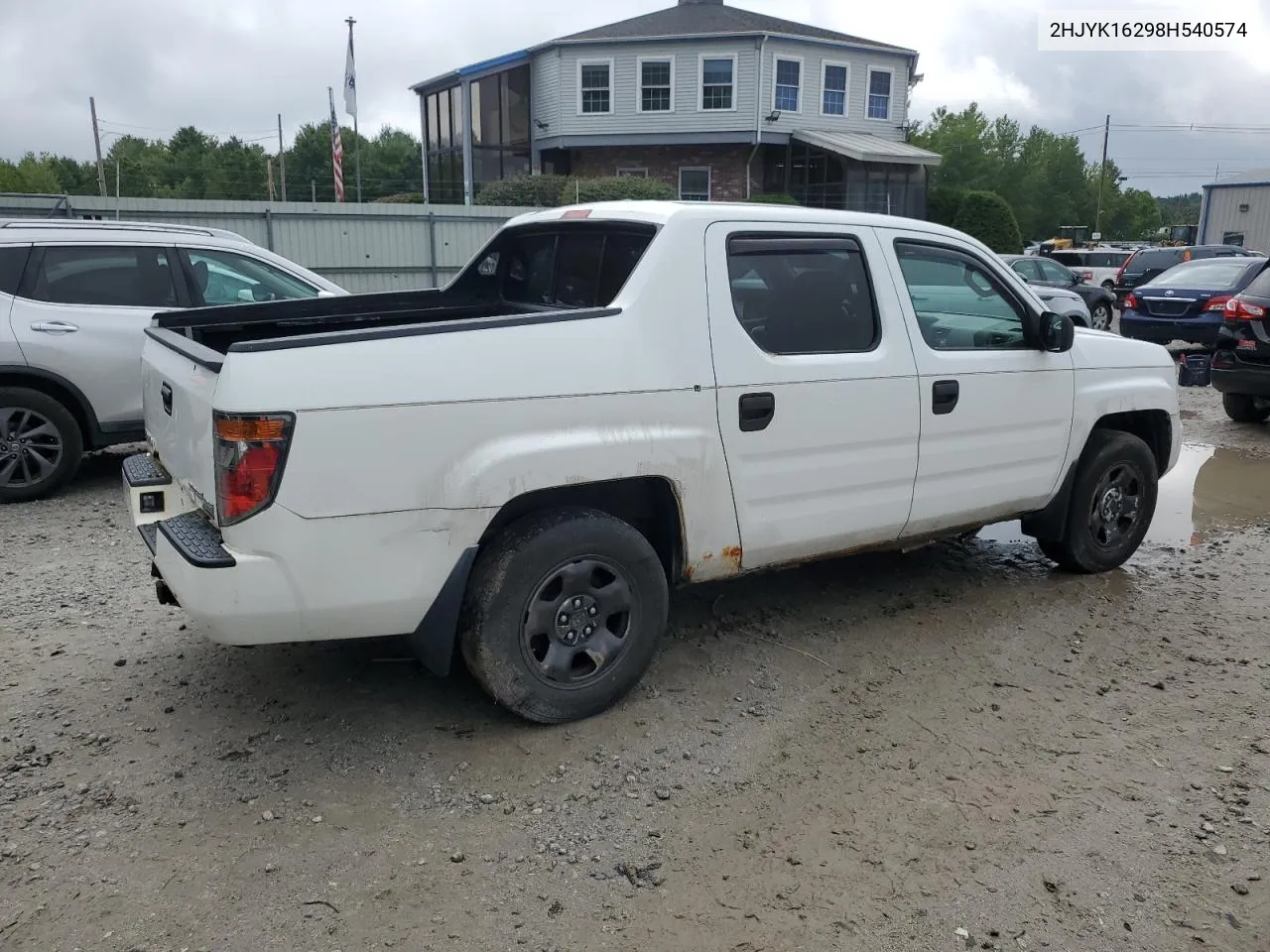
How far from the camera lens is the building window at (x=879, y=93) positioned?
36.8m

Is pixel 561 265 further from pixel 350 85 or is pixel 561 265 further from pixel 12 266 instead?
pixel 350 85

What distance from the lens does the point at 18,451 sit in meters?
7.07

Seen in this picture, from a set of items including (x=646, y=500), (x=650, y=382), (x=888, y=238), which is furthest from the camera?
(x=888, y=238)

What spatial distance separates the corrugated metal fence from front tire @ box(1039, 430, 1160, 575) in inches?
530

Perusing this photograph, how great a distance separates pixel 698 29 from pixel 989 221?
11782mm

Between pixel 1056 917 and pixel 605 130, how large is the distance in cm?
3466

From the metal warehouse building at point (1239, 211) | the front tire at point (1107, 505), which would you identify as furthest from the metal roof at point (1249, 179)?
the front tire at point (1107, 505)

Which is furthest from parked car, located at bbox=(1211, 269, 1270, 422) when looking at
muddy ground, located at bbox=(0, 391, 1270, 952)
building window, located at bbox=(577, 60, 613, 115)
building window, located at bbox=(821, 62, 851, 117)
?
building window, located at bbox=(577, 60, 613, 115)

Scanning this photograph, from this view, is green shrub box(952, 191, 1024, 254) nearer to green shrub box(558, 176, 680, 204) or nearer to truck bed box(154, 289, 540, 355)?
green shrub box(558, 176, 680, 204)

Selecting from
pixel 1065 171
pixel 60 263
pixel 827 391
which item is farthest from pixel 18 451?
pixel 1065 171

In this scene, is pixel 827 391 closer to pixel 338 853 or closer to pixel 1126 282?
pixel 338 853

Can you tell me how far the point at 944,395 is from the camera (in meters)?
4.64

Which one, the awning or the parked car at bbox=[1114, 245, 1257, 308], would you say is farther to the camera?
the awning

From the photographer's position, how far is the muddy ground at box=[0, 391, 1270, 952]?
9.61 ft
